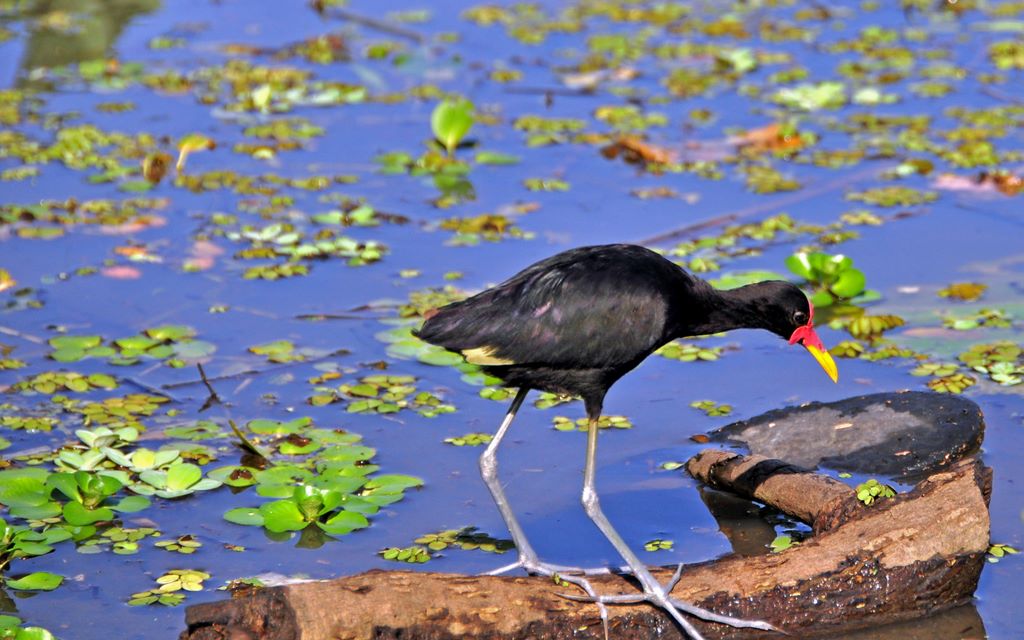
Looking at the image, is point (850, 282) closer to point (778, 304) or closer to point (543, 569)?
point (778, 304)

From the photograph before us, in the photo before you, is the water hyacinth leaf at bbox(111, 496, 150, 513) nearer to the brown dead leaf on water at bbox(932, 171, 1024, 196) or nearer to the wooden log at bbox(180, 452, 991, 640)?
the wooden log at bbox(180, 452, 991, 640)

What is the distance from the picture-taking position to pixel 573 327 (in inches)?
166

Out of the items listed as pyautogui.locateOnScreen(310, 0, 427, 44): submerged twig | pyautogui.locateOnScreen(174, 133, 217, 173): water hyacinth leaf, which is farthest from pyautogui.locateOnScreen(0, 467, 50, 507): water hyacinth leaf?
pyautogui.locateOnScreen(310, 0, 427, 44): submerged twig

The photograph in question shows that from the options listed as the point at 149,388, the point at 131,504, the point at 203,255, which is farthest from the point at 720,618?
the point at 203,255

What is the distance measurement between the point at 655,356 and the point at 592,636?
7.63 ft

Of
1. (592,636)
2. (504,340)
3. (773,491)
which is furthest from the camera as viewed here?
(773,491)

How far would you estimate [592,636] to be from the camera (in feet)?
12.7

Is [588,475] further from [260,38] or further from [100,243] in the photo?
[260,38]

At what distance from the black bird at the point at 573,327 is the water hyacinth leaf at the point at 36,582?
131 cm

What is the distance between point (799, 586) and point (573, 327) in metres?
0.99

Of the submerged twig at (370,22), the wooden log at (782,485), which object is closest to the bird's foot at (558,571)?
the wooden log at (782,485)

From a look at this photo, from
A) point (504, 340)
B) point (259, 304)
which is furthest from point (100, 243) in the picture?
point (504, 340)

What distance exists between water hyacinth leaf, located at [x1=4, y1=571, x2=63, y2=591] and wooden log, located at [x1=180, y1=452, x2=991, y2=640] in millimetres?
860

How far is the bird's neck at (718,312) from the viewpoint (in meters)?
4.48
